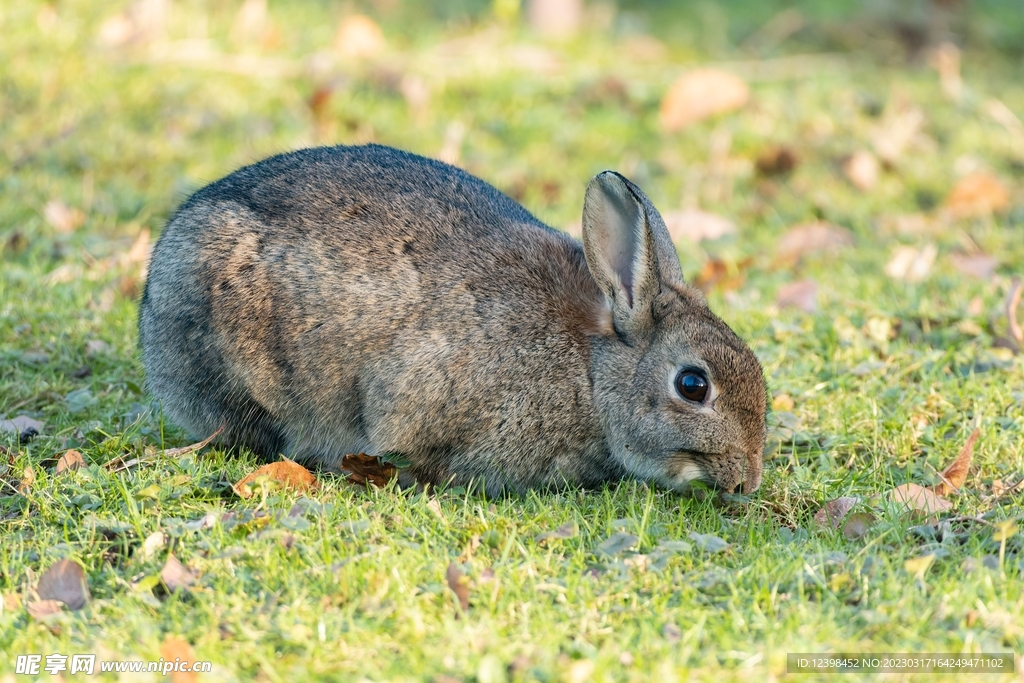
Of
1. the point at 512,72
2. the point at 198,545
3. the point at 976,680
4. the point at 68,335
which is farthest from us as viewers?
the point at 512,72

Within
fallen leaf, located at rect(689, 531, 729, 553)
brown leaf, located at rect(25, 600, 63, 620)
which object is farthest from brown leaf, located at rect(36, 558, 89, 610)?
fallen leaf, located at rect(689, 531, 729, 553)

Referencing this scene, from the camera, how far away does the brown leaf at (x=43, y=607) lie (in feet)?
10.8

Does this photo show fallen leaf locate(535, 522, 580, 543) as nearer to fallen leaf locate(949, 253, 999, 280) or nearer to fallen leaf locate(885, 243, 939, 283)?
fallen leaf locate(885, 243, 939, 283)

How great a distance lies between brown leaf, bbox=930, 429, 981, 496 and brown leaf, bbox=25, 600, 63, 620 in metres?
2.93

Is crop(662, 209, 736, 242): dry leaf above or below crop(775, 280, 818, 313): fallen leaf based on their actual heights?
above

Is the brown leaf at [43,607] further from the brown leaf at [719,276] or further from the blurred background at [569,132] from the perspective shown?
the brown leaf at [719,276]

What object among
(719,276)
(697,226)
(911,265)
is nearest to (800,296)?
(719,276)

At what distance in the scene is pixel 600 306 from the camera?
446cm

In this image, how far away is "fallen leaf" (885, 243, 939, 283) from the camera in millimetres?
6621

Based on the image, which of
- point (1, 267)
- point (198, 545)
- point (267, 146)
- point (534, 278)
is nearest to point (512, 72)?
point (267, 146)

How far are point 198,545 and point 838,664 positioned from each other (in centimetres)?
191

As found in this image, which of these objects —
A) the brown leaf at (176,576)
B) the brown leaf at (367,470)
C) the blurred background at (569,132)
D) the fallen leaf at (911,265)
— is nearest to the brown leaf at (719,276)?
the blurred background at (569,132)

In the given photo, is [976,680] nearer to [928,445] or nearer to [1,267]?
[928,445]

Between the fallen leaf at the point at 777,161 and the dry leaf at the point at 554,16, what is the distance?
11.1 ft
